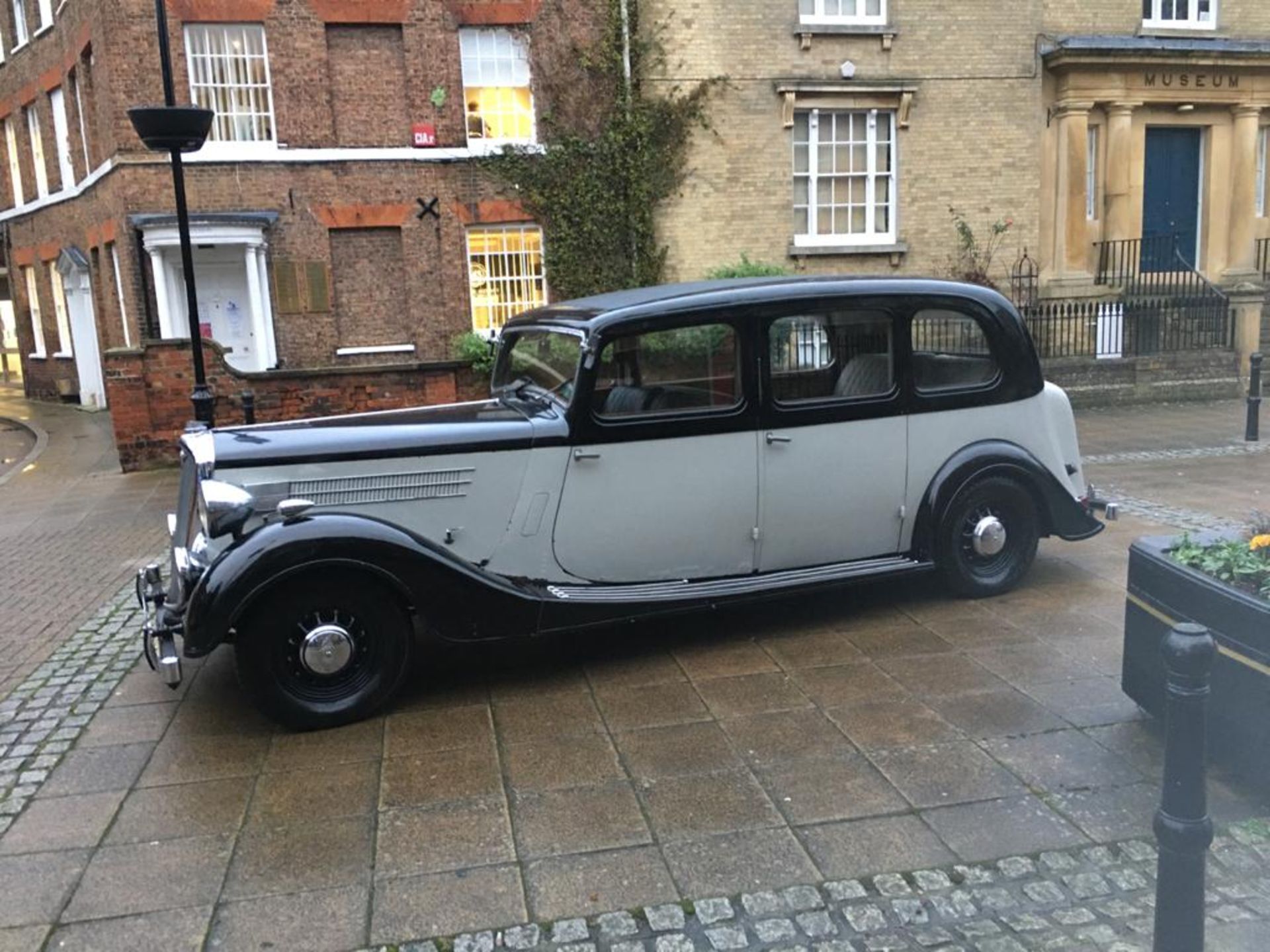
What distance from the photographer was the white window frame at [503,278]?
1656cm

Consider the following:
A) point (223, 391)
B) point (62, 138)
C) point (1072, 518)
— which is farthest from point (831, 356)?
point (62, 138)

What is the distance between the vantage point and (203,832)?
12.1ft

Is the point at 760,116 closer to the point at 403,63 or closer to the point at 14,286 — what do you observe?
the point at 403,63

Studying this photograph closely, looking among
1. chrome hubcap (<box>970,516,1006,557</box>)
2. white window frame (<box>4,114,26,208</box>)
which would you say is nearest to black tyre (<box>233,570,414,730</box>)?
chrome hubcap (<box>970,516,1006,557</box>)

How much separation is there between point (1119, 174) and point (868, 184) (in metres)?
4.43

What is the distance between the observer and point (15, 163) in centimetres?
2283

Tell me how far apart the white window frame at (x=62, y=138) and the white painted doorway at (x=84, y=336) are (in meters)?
1.59

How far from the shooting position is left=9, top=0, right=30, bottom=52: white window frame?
2088 cm

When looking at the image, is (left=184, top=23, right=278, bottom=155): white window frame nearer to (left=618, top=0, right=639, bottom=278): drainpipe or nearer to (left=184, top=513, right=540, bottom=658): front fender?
(left=618, top=0, right=639, bottom=278): drainpipe

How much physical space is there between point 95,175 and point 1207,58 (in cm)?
1911

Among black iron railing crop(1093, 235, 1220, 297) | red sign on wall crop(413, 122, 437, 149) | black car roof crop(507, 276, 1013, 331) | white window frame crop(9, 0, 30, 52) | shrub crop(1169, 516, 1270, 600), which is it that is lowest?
shrub crop(1169, 516, 1270, 600)

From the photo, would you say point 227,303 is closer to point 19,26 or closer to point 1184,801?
point 19,26

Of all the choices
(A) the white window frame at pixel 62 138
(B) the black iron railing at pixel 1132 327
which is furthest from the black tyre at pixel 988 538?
(A) the white window frame at pixel 62 138

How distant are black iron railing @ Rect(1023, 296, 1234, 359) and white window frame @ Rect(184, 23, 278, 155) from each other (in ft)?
40.0
